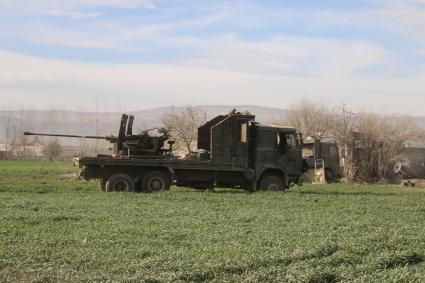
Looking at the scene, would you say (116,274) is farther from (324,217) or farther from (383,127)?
(383,127)

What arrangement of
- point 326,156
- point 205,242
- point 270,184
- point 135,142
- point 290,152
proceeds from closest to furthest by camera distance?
point 205,242, point 135,142, point 270,184, point 290,152, point 326,156

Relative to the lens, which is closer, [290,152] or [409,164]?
[290,152]

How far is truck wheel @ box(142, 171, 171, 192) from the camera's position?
76.4 ft

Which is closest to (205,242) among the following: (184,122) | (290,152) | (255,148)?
(255,148)

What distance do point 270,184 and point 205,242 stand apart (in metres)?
14.1

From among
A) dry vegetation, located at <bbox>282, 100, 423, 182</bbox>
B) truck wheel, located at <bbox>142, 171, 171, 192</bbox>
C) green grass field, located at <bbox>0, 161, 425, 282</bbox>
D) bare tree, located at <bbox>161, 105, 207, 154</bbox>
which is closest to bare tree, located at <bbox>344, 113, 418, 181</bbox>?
dry vegetation, located at <bbox>282, 100, 423, 182</bbox>

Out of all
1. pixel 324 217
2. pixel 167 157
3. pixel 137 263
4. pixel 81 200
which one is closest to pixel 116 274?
pixel 137 263

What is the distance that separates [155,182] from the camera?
23453 mm

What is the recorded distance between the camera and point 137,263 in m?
8.83

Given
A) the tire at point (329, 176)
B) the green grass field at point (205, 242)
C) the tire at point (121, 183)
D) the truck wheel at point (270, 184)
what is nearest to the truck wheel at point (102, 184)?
the tire at point (121, 183)

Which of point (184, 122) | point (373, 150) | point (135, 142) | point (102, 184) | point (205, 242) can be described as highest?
point (184, 122)

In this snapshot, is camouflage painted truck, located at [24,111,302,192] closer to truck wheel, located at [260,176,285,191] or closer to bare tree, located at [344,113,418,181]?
truck wheel, located at [260,176,285,191]

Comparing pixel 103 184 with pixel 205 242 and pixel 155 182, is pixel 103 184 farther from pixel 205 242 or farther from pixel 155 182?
pixel 205 242

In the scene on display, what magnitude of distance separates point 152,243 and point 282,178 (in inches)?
588
